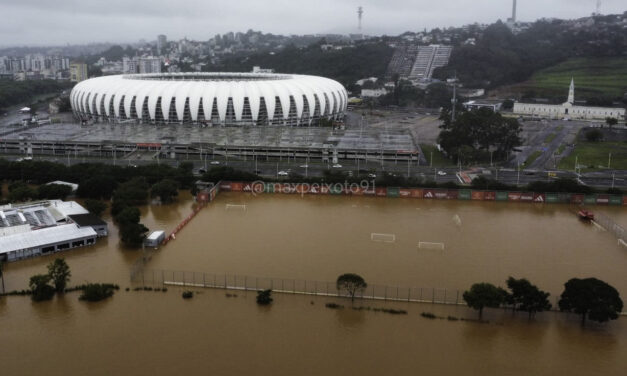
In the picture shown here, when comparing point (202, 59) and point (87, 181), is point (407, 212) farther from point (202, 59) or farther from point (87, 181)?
point (202, 59)

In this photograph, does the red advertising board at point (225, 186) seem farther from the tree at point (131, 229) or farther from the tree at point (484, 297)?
the tree at point (484, 297)

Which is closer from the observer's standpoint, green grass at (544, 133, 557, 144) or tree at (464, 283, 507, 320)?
tree at (464, 283, 507, 320)

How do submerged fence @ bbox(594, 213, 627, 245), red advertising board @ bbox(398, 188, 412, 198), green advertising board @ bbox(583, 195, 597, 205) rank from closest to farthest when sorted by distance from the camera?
submerged fence @ bbox(594, 213, 627, 245)
green advertising board @ bbox(583, 195, 597, 205)
red advertising board @ bbox(398, 188, 412, 198)

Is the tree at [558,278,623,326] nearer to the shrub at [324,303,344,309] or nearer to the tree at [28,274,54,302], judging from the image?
the shrub at [324,303,344,309]

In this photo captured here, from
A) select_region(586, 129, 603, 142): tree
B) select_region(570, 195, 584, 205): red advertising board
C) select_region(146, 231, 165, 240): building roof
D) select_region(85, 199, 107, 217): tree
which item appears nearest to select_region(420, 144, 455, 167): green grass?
select_region(570, 195, 584, 205): red advertising board

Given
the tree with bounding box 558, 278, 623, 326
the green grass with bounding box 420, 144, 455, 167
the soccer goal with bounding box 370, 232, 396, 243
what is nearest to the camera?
the tree with bounding box 558, 278, 623, 326

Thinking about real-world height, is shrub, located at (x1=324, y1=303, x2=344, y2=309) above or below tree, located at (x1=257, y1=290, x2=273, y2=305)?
below

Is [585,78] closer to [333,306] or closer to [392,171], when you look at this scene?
[392,171]

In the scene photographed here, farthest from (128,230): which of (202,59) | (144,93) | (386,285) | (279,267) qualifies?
(202,59)

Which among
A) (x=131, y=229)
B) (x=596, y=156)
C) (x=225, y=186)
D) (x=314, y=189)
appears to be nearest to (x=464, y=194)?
(x=314, y=189)
